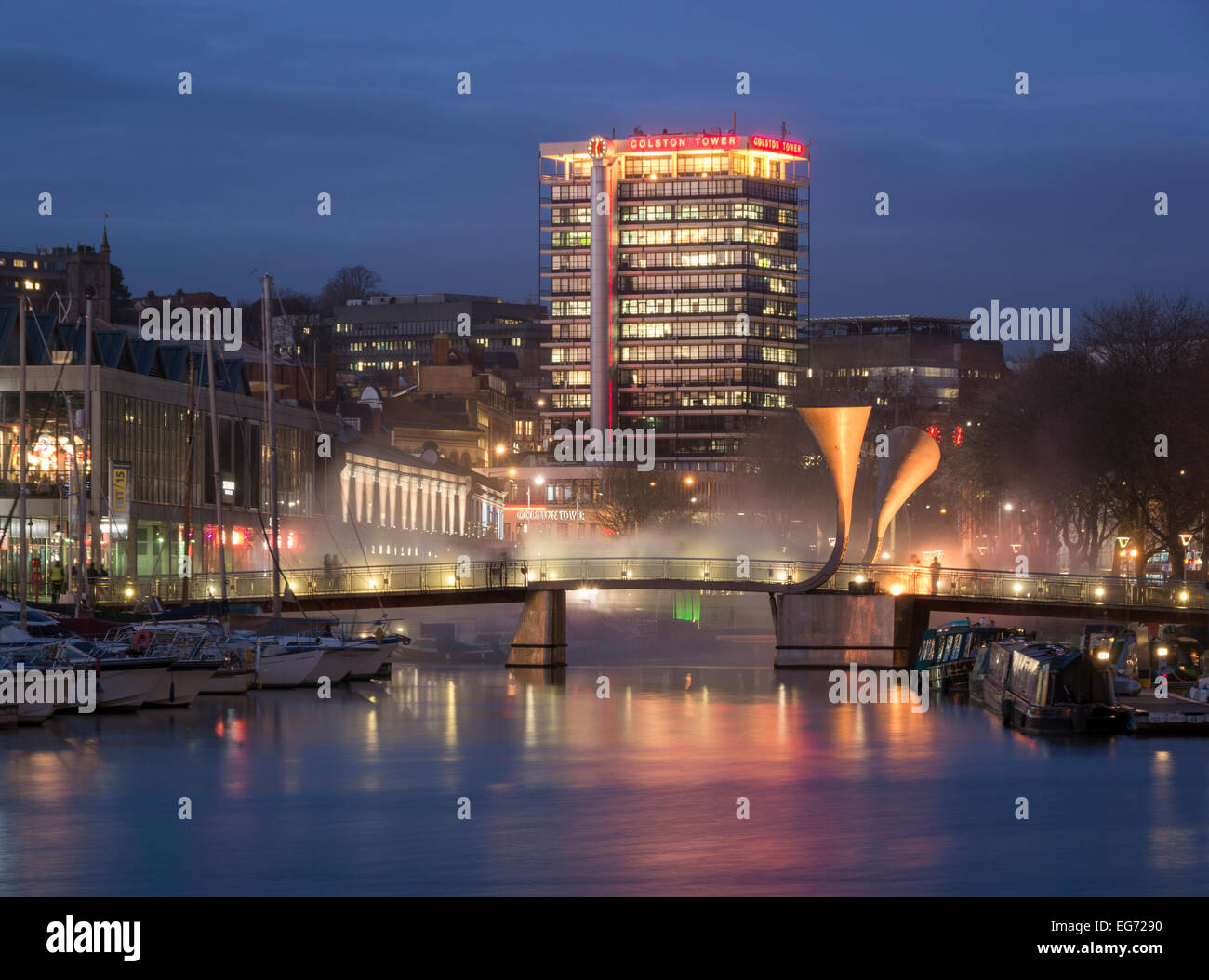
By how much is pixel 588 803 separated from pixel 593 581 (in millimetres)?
45046

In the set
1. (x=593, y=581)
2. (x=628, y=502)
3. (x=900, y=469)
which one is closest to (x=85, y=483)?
(x=593, y=581)

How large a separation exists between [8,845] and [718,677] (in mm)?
55818

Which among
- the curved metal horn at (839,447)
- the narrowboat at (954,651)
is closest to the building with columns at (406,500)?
the curved metal horn at (839,447)

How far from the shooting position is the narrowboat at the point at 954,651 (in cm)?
8731

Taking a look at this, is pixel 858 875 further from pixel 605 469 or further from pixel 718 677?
pixel 605 469

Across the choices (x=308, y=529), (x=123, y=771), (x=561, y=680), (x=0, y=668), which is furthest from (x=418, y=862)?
(x=308, y=529)

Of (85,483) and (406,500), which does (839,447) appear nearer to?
(85,483)

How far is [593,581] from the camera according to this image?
93375mm

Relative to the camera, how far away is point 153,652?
70.2 m

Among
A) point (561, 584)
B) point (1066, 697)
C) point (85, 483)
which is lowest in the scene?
point (1066, 697)

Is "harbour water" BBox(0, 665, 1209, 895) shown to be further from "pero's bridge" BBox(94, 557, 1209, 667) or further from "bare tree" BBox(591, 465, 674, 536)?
"bare tree" BBox(591, 465, 674, 536)

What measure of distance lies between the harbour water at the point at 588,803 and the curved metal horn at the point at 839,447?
17.3 m

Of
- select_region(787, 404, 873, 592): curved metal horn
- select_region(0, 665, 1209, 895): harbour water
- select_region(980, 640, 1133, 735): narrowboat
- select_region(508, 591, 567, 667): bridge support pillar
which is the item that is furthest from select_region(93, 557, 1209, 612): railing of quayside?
select_region(980, 640, 1133, 735): narrowboat
